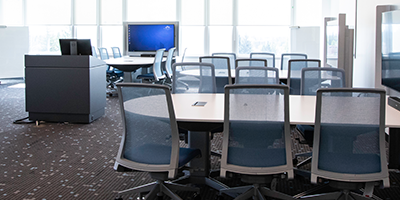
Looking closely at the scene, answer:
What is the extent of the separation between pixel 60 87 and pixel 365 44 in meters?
4.49

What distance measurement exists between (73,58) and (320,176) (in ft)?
13.5

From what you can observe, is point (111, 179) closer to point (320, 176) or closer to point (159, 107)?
point (159, 107)

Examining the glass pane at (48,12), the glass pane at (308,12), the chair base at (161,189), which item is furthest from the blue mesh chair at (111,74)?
the chair base at (161,189)

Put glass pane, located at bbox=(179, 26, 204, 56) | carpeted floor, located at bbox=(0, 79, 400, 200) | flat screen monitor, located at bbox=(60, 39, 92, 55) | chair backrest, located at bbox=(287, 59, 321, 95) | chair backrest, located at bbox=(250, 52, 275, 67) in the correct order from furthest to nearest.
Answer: glass pane, located at bbox=(179, 26, 204, 56)
chair backrest, located at bbox=(250, 52, 275, 67)
flat screen monitor, located at bbox=(60, 39, 92, 55)
chair backrest, located at bbox=(287, 59, 321, 95)
carpeted floor, located at bbox=(0, 79, 400, 200)

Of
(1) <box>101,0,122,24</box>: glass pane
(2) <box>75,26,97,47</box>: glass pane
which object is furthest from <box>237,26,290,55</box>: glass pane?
(2) <box>75,26,97,47</box>: glass pane

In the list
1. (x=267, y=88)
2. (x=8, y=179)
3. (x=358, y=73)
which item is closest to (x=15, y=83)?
(x=8, y=179)

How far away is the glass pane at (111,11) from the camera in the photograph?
432 inches

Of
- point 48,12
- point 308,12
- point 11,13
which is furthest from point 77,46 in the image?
point 11,13

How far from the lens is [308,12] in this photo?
10281 mm

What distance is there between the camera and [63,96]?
5.48 metres

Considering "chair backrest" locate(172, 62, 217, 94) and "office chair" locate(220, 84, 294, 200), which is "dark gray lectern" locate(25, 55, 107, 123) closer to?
"chair backrest" locate(172, 62, 217, 94)

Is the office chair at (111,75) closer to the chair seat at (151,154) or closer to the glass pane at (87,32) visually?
the glass pane at (87,32)

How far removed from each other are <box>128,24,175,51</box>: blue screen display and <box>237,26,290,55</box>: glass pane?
2603mm

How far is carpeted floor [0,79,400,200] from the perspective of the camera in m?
3.13
